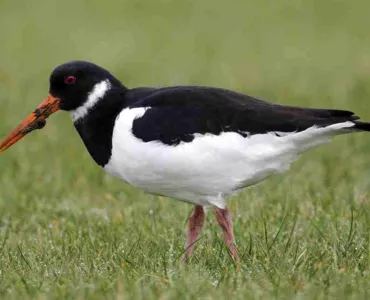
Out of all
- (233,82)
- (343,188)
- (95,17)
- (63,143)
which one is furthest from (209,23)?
(343,188)

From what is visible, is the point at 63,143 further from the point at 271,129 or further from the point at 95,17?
the point at 95,17

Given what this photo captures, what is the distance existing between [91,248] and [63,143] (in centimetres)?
420

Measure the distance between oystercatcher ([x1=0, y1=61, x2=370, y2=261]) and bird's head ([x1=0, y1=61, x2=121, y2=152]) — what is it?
0.16 m

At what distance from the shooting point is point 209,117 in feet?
19.4

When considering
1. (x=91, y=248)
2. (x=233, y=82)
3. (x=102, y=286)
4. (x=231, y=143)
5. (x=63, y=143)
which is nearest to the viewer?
(x=102, y=286)

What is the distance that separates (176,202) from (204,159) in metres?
2.21

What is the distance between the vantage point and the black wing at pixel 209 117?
19.2ft

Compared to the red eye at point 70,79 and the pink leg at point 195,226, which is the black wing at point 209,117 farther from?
the pink leg at point 195,226

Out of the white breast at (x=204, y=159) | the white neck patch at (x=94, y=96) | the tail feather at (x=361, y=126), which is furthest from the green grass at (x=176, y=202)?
the white neck patch at (x=94, y=96)

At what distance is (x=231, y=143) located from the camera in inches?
229

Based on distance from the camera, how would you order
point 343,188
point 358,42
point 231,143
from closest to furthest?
point 231,143 < point 343,188 < point 358,42

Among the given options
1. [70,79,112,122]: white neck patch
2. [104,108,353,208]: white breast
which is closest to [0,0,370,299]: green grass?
[104,108,353,208]: white breast

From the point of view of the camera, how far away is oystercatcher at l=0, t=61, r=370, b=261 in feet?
19.0

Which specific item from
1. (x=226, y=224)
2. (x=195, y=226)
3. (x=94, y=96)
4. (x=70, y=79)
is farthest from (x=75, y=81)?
(x=226, y=224)
